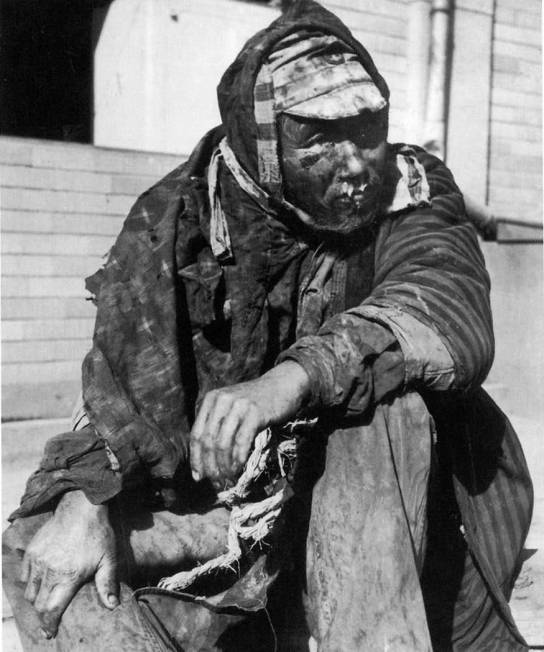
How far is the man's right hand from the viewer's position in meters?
1.80

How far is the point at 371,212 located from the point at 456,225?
0.22 metres

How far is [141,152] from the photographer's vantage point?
5.20 m

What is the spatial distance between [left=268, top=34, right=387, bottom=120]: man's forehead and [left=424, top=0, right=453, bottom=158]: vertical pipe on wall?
4.99 meters

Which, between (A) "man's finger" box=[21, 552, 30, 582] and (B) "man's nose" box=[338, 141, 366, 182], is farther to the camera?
(B) "man's nose" box=[338, 141, 366, 182]

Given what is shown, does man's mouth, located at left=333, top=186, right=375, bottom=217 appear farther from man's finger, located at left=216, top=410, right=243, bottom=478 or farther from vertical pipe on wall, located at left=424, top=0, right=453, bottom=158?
vertical pipe on wall, located at left=424, top=0, right=453, bottom=158

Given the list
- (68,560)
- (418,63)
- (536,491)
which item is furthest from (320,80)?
(418,63)

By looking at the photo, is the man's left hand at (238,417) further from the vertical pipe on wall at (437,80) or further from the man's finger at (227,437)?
the vertical pipe on wall at (437,80)

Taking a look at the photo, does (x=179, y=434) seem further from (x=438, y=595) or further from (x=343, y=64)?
(x=343, y=64)

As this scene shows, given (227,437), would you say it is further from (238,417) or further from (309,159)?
(309,159)

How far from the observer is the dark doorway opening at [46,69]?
6195 mm

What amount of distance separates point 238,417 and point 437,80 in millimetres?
5907

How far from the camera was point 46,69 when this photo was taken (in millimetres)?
6680

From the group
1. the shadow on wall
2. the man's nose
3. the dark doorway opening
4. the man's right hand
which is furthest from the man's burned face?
the dark doorway opening

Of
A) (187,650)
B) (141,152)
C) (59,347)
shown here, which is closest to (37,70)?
(141,152)
